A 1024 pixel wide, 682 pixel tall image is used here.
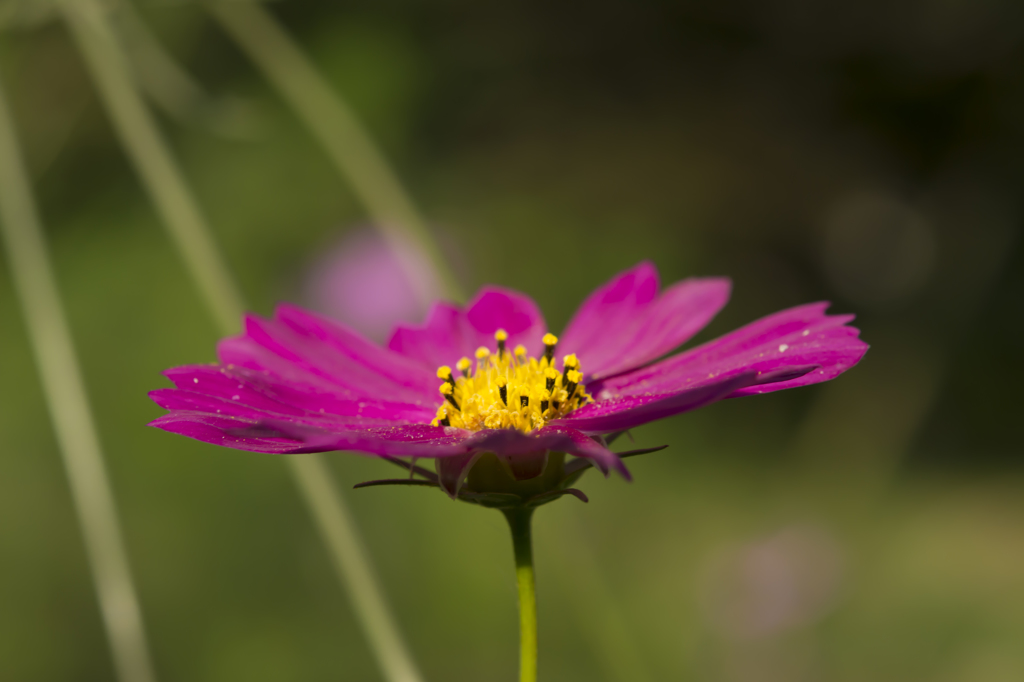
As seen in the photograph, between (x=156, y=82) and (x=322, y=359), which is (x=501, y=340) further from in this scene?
(x=156, y=82)

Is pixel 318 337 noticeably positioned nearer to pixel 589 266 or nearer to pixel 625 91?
pixel 589 266

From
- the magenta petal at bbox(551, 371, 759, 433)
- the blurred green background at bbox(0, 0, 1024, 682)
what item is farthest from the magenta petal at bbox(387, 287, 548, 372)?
the blurred green background at bbox(0, 0, 1024, 682)

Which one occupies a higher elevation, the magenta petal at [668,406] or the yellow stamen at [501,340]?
the yellow stamen at [501,340]

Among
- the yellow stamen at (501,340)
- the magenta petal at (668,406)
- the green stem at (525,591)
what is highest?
the yellow stamen at (501,340)

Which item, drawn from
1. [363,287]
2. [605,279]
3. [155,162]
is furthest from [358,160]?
[605,279]

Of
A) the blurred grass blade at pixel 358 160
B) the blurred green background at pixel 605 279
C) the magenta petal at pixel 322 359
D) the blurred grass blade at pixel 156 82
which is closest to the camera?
the magenta petal at pixel 322 359

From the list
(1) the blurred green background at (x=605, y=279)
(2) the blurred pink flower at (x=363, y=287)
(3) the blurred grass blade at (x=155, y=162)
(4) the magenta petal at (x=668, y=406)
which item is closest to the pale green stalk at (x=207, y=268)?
(3) the blurred grass blade at (x=155, y=162)

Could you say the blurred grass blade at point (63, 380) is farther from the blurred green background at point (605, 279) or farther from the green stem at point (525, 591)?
the blurred green background at point (605, 279)

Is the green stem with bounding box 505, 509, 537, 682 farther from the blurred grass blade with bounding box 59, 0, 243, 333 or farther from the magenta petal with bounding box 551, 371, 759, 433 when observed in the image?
the blurred grass blade with bounding box 59, 0, 243, 333
